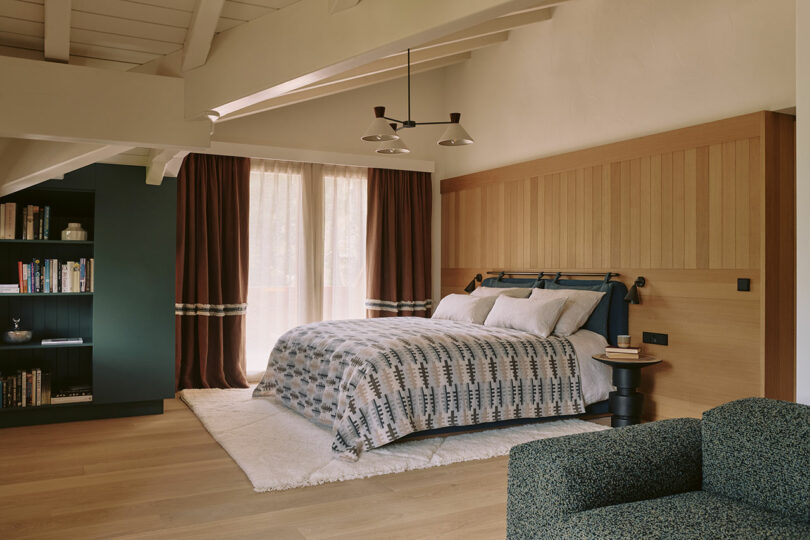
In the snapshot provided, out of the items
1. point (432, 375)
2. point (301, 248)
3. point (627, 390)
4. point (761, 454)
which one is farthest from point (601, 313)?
point (761, 454)

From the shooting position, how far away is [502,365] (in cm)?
433

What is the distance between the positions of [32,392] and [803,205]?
186 inches

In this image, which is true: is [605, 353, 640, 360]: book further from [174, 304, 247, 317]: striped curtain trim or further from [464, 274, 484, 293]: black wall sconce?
[174, 304, 247, 317]: striped curtain trim

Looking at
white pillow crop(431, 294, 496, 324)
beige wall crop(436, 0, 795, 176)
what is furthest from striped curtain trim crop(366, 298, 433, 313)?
beige wall crop(436, 0, 795, 176)

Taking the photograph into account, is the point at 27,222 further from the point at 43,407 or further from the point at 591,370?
the point at 591,370

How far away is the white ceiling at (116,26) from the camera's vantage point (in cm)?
224

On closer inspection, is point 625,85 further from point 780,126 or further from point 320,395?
point 320,395

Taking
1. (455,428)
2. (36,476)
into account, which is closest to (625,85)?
(455,428)

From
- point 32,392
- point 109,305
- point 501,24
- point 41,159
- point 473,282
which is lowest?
point 32,392

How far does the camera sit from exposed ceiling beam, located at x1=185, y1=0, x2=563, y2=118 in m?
1.90

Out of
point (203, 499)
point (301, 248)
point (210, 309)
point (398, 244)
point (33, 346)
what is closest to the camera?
point (203, 499)

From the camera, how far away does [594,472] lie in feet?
5.95

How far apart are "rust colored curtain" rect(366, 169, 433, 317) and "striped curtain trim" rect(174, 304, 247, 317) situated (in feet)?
4.67

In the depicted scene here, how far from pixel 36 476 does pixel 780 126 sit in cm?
474
